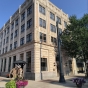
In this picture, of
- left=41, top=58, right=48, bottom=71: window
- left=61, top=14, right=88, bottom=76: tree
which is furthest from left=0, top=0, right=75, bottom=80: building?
left=61, top=14, right=88, bottom=76: tree

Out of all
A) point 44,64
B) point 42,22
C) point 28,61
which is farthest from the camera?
point 42,22

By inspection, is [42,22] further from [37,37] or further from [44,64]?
[44,64]

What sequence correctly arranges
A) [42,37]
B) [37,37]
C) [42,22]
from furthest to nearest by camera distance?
[42,22] → [42,37] → [37,37]

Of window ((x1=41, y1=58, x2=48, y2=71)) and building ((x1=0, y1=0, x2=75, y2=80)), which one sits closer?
building ((x1=0, y1=0, x2=75, y2=80))

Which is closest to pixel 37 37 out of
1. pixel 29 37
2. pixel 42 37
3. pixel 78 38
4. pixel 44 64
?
pixel 42 37

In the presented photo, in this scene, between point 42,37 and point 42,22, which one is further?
point 42,22

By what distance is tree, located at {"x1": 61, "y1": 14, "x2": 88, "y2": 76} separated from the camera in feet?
67.2

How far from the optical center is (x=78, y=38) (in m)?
21.0

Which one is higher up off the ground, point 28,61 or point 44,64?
point 28,61

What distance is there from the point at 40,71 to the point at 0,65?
21.6 m

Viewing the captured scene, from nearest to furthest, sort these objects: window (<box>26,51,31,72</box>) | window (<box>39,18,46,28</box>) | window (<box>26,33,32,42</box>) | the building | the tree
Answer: the tree < the building < window (<box>26,51,31,72</box>) < window (<box>26,33,32,42</box>) < window (<box>39,18,46,28</box>)

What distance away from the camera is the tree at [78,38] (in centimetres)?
2048

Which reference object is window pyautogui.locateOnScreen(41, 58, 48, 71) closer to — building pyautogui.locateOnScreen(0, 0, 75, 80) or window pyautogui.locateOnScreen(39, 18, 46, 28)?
building pyautogui.locateOnScreen(0, 0, 75, 80)

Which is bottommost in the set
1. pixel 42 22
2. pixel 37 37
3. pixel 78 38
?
pixel 78 38
